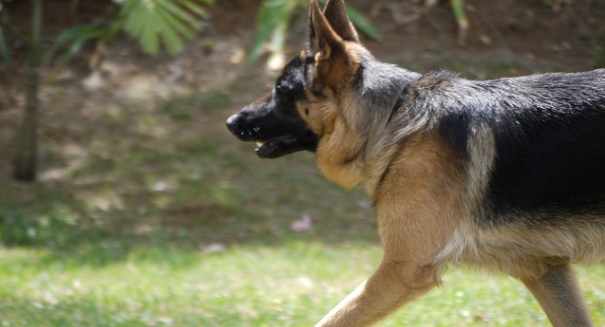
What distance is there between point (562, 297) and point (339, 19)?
2.21 m

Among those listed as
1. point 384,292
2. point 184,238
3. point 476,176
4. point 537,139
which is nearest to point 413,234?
point 384,292

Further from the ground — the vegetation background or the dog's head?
the dog's head

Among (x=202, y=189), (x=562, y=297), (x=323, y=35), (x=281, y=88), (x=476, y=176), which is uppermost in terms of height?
(x=323, y=35)

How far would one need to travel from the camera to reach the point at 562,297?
4.61 meters

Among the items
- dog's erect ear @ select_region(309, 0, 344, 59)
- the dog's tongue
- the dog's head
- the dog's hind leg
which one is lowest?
the dog's hind leg

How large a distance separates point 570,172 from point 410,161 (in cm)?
84

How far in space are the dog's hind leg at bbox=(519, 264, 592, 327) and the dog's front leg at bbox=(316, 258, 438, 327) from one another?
31.0 inches

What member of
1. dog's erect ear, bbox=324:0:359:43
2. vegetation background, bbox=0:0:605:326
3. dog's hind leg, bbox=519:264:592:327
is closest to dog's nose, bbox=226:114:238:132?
dog's erect ear, bbox=324:0:359:43

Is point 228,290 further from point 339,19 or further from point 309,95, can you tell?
point 339,19

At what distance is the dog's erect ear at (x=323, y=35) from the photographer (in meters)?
4.61

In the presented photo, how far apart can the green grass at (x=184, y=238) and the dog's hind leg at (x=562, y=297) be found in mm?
699

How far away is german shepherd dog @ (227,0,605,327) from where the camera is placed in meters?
4.25

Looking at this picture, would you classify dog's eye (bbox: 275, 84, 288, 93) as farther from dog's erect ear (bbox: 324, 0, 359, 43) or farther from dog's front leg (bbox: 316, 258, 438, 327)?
dog's front leg (bbox: 316, 258, 438, 327)

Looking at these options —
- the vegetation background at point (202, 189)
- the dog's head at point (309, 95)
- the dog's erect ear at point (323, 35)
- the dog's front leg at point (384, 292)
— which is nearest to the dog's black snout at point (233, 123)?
the dog's head at point (309, 95)
